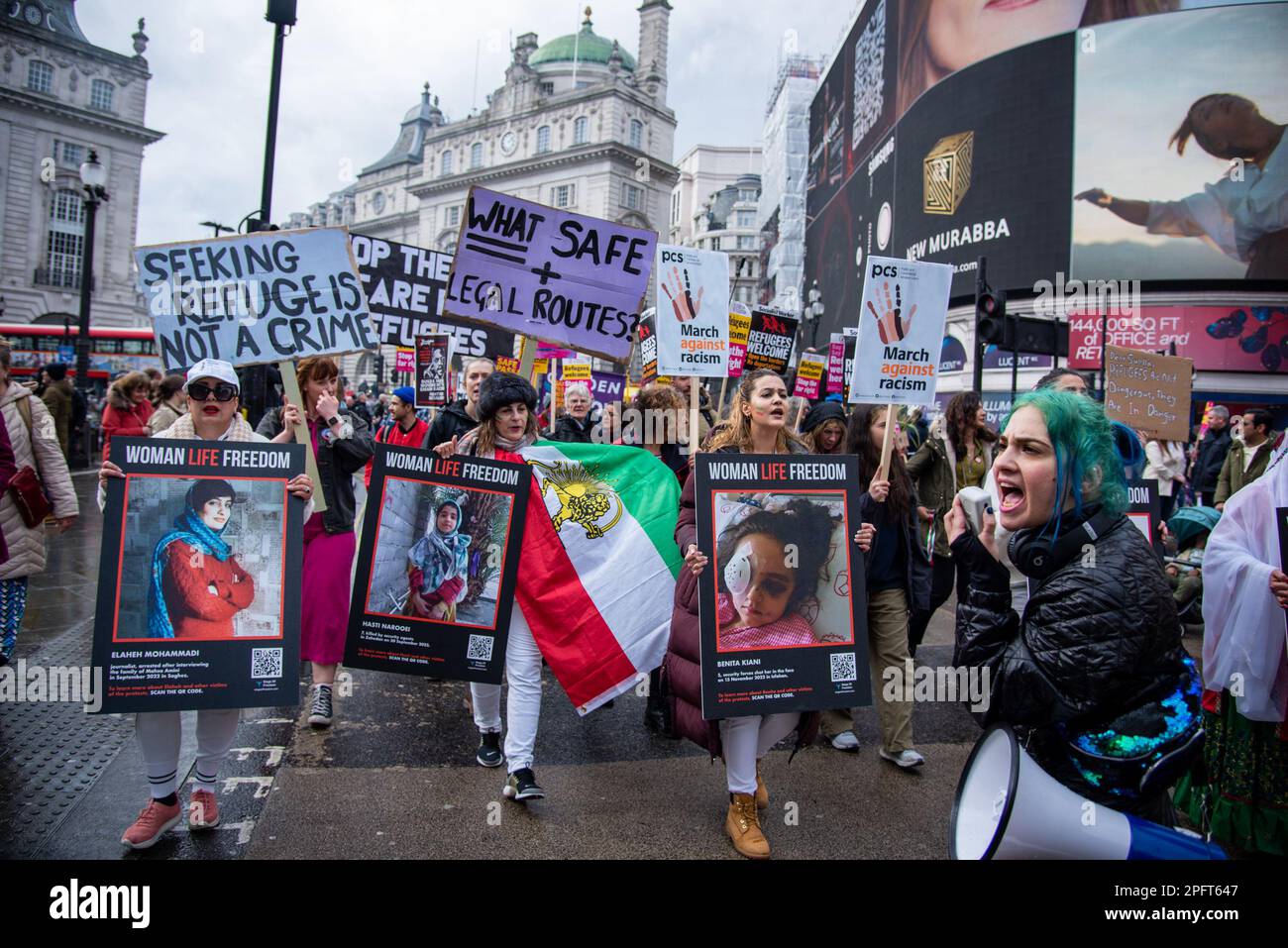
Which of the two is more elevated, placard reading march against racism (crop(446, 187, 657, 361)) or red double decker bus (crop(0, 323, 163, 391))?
red double decker bus (crop(0, 323, 163, 391))

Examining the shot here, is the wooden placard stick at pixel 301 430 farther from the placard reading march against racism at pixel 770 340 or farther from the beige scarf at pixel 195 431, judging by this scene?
the placard reading march against racism at pixel 770 340

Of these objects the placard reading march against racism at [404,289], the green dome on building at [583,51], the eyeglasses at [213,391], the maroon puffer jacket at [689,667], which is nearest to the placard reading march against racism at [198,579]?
the eyeglasses at [213,391]

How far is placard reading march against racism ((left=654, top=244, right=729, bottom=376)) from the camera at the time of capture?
500 cm

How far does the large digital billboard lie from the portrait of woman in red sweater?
3248cm

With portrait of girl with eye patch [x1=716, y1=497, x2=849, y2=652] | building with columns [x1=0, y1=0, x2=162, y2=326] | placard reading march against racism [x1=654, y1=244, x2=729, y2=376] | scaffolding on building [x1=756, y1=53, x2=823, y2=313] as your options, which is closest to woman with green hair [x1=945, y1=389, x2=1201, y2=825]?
portrait of girl with eye patch [x1=716, y1=497, x2=849, y2=652]

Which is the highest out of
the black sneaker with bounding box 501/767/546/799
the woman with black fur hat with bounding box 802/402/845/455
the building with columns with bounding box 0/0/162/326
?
the building with columns with bounding box 0/0/162/326

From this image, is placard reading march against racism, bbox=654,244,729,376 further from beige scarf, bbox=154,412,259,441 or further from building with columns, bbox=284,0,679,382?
building with columns, bbox=284,0,679,382

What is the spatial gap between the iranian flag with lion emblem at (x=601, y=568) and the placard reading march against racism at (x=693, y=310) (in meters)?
0.69

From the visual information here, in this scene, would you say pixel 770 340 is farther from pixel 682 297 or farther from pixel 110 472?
pixel 110 472

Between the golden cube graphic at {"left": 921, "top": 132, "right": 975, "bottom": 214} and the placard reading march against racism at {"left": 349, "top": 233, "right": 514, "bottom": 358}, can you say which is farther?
the golden cube graphic at {"left": 921, "top": 132, "right": 975, "bottom": 214}

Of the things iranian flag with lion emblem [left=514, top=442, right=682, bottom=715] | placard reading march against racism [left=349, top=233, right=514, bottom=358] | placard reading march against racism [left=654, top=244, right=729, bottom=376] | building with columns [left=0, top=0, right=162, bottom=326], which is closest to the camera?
iranian flag with lion emblem [left=514, top=442, right=682, bottom=715]

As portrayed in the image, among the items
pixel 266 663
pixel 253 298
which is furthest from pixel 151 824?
pixel 253 298

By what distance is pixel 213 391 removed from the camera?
3.85 metres

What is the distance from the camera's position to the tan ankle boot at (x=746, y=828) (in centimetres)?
353
